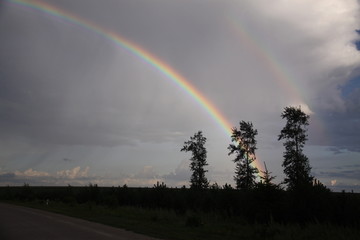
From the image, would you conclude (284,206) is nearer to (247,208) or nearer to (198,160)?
(247,208)

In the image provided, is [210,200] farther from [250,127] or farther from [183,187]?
[250,127]

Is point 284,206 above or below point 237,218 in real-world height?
above

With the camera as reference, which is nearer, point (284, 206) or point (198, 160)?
point (284, 206)

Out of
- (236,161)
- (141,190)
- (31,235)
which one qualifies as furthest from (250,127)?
(31,235)

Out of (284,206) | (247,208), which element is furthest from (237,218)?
(284,206)

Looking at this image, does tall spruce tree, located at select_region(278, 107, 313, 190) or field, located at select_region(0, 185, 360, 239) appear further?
tall spruce tree, located at select_region(278, 107, 313, 190)

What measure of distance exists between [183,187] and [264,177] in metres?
24.0

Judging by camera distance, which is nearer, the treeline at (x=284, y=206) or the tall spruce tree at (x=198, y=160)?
the treeline at (x=284, y=206)

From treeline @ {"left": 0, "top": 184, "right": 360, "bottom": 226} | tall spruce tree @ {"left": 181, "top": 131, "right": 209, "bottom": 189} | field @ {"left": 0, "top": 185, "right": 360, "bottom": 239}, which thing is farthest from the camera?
tall spruce tree @ {"left": 181, "top": 131, "right": 209, "bottom": 189}

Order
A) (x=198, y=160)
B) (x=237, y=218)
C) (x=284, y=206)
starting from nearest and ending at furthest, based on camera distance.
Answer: (x=284, y=206) → (x=237, y=218) → (x=198, y=160)

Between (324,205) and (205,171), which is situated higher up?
(205,171)

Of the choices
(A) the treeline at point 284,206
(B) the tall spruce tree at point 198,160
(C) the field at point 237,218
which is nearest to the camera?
(C) the field at point 237,218

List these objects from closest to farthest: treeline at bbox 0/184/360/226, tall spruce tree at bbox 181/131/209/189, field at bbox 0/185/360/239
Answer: field at bbox 0/185/360/239
treeline at bbox 0/184/360/226
tall spruce tree at bbox 181/131/209/189

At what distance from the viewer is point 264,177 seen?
955 inches
